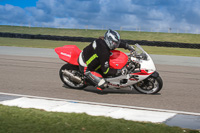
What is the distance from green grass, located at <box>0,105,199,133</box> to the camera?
14.2 feet

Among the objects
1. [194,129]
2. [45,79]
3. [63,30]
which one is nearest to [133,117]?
[194,129]

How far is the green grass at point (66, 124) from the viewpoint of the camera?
4.32 meters

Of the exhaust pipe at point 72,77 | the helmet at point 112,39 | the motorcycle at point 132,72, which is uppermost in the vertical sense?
the helmet at point 112,39

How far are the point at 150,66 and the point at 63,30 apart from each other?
46966 mm

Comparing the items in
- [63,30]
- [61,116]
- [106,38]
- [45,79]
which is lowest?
A: [63,30]

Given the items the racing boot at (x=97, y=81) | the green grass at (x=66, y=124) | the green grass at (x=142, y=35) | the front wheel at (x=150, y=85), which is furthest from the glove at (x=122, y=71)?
the green grass at (x=142, y=35)

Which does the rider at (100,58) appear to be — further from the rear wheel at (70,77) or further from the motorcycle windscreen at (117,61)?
the rear wheel at (70,77)

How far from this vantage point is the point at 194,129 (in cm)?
459

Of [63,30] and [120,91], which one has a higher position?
[120,91]

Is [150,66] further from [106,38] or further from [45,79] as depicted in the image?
[45,79]

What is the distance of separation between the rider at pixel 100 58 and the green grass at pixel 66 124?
6.71ft

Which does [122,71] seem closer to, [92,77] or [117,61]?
[117,61]

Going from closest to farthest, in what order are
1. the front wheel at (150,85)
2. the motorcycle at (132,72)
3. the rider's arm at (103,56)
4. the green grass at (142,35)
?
the rider's arm at (103,56), the motorcycle at (132,72), the front wheel at (150,85), the green grass at (142,35)

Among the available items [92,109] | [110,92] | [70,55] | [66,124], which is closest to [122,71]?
[110,92]
